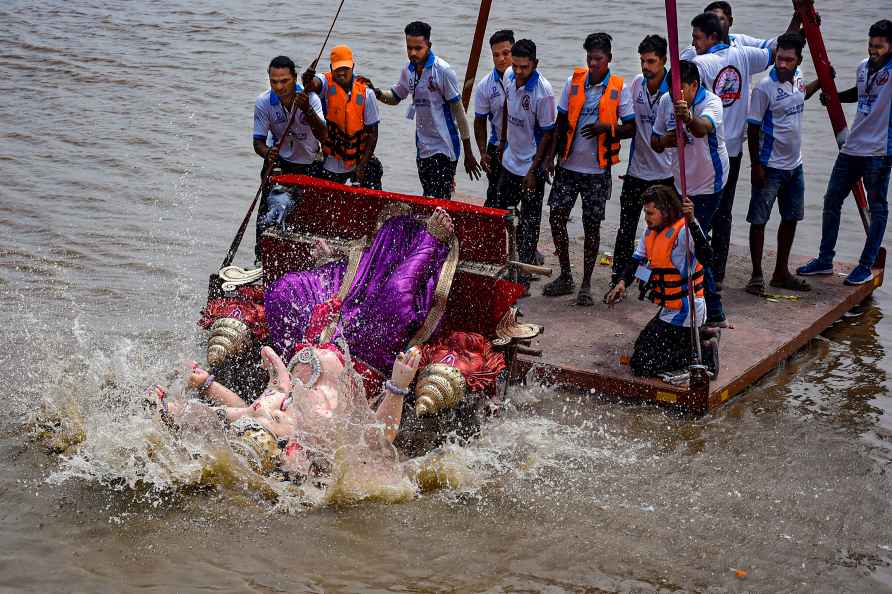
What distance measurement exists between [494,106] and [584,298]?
1.80m

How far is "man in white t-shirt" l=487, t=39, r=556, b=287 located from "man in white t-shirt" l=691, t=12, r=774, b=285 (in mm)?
1250

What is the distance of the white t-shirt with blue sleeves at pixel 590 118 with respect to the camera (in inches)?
327

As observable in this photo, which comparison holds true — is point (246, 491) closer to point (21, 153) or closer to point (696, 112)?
point (696, 112)

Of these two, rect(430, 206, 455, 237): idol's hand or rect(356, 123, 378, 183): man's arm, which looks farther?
rect(356, 123, 378, 183): man's arm

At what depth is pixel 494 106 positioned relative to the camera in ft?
29.1

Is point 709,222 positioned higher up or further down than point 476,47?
further down

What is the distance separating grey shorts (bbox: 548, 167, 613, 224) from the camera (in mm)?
8453

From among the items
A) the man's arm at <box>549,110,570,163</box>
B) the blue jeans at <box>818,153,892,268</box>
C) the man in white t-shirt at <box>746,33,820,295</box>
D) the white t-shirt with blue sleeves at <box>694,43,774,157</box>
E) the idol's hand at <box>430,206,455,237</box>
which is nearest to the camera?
the idol's hand at <box>430,206,455,237</box>

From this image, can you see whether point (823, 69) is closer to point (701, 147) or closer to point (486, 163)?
point (701, 147)

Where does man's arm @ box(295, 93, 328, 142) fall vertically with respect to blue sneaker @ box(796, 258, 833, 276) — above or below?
above

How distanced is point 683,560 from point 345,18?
59.2ft

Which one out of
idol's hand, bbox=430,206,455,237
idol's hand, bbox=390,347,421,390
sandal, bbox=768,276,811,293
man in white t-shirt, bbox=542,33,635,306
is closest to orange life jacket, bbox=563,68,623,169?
man in white t-shirt, bbox=542,33,635,306

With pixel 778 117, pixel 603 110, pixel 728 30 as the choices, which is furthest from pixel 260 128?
pixel 778 117

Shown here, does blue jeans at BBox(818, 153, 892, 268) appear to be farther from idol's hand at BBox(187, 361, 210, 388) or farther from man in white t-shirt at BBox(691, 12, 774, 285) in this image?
idol's hand at BBox(187, 361, 210, 388)
